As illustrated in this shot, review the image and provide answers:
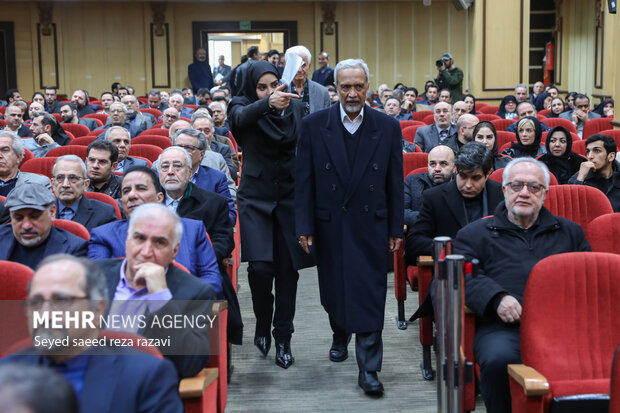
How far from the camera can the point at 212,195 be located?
384 cm

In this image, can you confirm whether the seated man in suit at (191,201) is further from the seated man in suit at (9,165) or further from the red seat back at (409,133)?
the red seat back at (409,133)

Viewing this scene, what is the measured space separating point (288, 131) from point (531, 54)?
523 inches

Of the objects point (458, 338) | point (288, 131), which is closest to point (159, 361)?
point (458, 338)

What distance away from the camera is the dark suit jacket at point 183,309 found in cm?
242

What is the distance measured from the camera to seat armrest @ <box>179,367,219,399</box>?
2326 mm

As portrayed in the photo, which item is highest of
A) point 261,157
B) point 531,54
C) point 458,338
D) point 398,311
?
point 531,54

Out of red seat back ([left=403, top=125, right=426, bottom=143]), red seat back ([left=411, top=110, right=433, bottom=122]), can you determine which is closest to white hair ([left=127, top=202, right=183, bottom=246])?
red seat back ([left=403, top=125, right=426, bottom=143])

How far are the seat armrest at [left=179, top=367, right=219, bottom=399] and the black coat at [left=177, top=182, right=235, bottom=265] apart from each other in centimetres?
127

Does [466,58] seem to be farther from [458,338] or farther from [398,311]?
[458,338]

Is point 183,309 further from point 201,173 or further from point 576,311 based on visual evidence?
point 201,173

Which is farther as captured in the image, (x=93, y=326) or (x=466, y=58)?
(x=466, y=58)

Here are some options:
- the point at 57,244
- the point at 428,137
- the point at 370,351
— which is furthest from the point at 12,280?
the point at 428,137

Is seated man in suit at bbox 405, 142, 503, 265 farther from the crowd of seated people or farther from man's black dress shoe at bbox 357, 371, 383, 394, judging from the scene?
man's black dress shoe at bbox 357, 371, 383, 394

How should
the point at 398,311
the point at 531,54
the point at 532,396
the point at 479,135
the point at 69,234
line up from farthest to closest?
1. the point at 531,54
2. the point at 479,135
3. the point at 398,311
4. the point at 69,234
5. the point at 532,396
